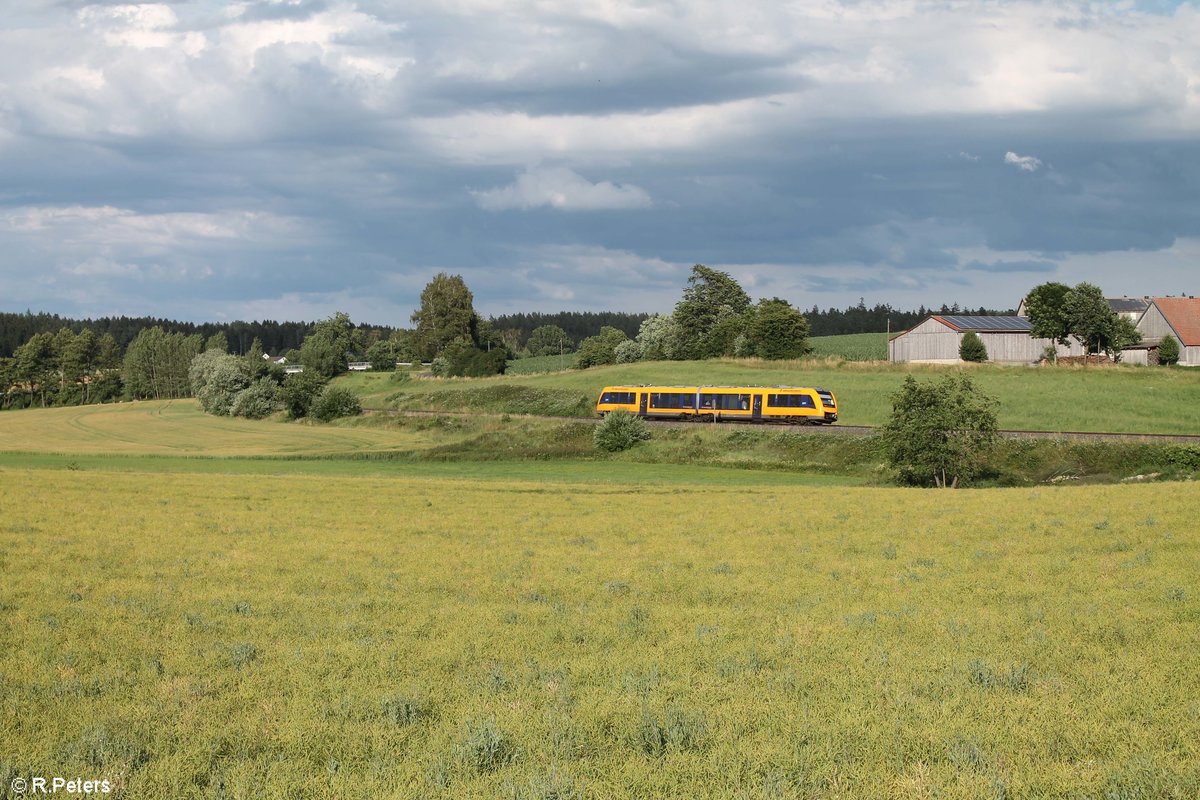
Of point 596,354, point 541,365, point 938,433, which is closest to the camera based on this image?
point 938,433

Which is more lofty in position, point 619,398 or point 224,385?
point 224,385

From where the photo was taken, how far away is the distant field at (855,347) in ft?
452

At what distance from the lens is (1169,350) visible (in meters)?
97.7

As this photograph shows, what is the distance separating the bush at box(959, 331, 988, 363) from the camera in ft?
330

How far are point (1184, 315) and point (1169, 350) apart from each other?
11.1 meters

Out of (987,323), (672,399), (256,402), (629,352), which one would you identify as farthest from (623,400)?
(629,352)

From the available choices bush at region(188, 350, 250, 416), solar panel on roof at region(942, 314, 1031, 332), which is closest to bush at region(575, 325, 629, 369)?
bush at region(188, 350, 250, 416)

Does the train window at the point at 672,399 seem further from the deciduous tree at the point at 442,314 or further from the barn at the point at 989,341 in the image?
the deciduous tree at the point at 442,314

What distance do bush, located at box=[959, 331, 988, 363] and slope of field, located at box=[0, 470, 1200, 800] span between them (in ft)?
265

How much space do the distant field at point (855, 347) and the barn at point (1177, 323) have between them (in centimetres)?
3272

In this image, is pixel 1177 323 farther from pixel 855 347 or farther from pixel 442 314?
pixel 442 314

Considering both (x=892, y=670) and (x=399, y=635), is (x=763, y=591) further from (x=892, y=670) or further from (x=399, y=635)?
(x=399, y=635)

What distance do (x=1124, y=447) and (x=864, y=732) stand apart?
48.2 m

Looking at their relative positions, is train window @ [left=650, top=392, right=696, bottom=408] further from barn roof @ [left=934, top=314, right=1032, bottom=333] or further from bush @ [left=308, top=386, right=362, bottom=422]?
barn roof @ [left=934, top=314, right=1032, bottom=333]
